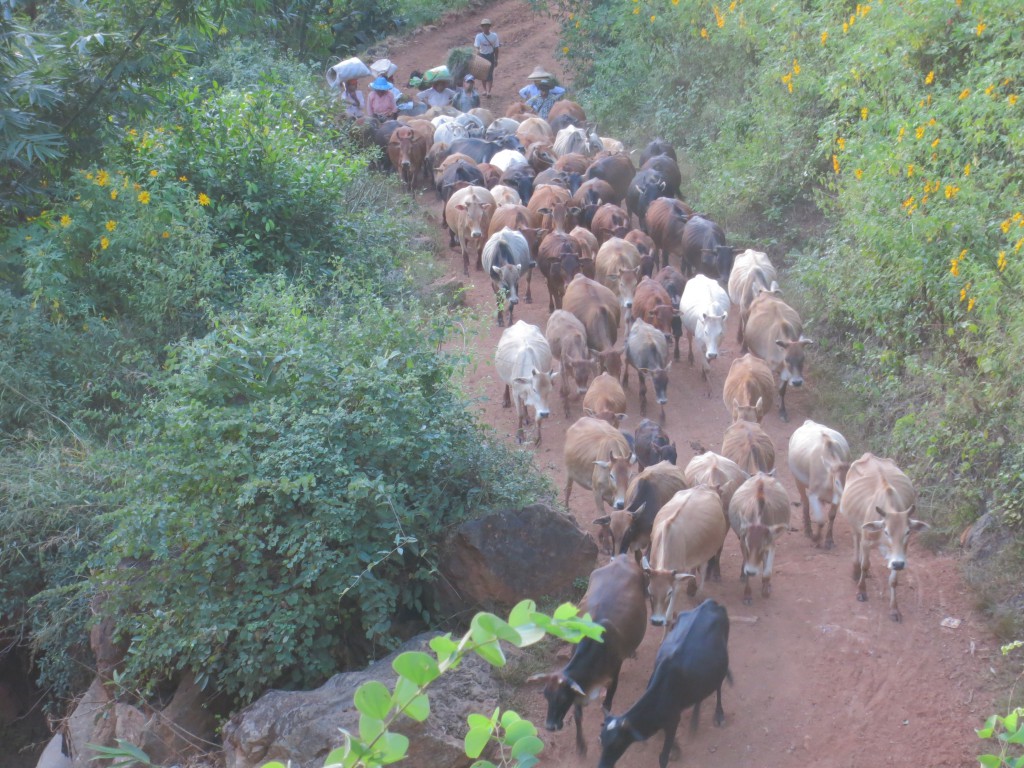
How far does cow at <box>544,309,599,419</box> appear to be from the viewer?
1048cm

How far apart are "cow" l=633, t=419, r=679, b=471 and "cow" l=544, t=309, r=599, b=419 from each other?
1.36 m

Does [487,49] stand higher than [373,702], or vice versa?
[373,702]

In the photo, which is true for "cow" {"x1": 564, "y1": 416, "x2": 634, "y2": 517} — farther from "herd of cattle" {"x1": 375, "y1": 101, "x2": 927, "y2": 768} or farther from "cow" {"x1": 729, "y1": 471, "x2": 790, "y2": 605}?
"cow" {"x1": 729, "y1": 471, "x2": 790, "y2": 605}

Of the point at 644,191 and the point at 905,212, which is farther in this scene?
the point at 644,191

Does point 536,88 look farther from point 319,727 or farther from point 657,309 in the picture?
point 319,727

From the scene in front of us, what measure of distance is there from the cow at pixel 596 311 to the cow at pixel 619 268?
0.90 ft

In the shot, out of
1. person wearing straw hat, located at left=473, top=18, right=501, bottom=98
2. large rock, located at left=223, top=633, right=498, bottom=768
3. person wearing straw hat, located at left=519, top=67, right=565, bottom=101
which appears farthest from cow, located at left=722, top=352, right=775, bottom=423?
person wearing straw hat, located at left=473, top=18, right=501, bottom=98

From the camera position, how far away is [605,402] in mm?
9734

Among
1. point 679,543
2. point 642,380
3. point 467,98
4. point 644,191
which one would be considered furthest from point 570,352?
point 467,98

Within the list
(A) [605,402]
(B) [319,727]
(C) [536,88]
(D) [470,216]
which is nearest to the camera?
(B) [319,727]

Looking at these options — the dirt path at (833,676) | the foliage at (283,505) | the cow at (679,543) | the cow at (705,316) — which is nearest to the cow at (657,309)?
the cow at (705,316)

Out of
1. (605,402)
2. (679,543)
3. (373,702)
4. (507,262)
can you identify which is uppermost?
(373,702)

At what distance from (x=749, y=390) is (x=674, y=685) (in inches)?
166

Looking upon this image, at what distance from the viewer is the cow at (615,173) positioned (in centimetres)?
1504
